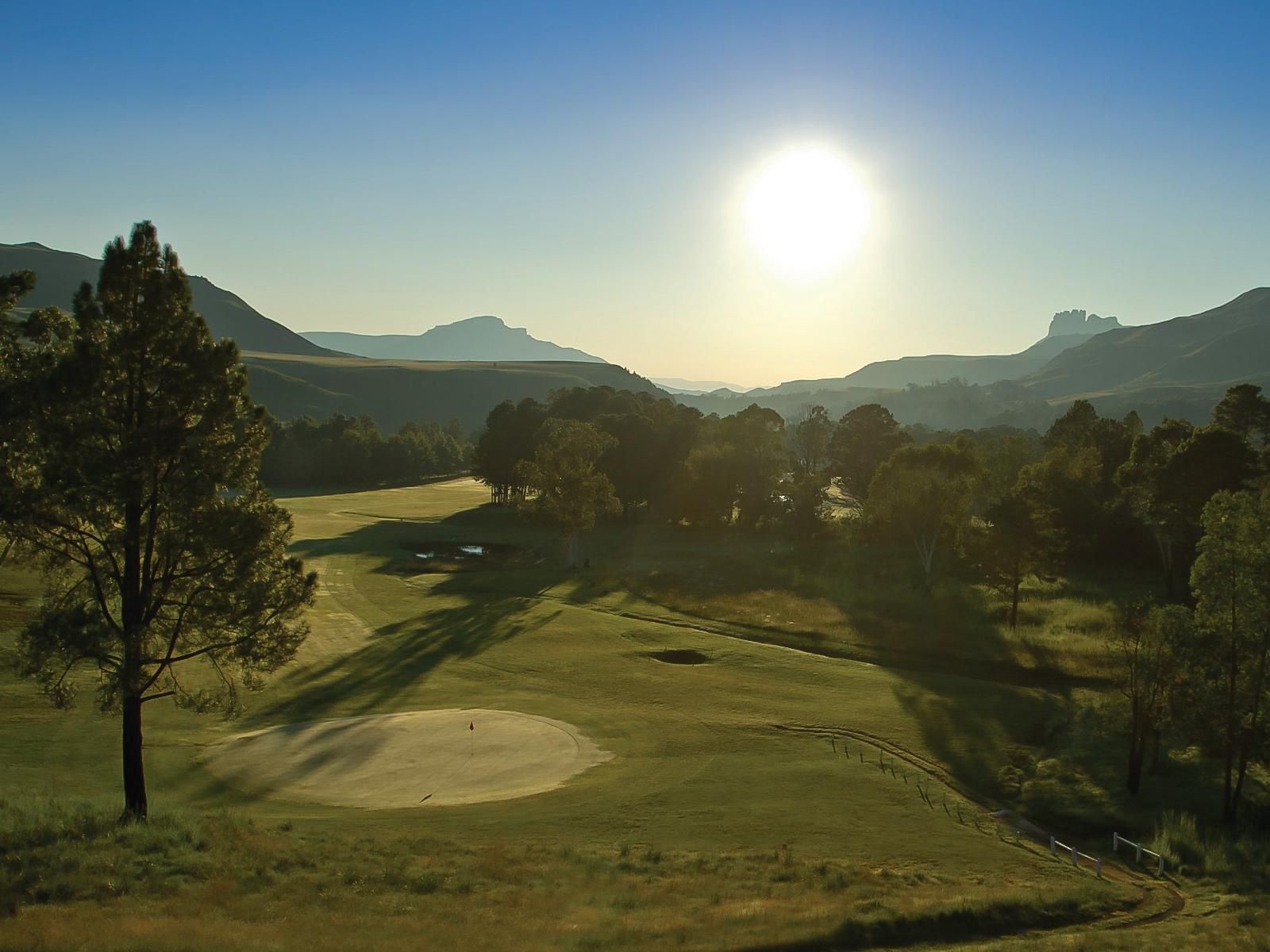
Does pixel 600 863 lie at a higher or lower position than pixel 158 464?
lower

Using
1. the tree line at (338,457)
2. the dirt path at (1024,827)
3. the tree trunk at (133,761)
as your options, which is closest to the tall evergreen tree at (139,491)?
the tree trunk at (133,761)

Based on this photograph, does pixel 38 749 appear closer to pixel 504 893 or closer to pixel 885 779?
pixel 504 893

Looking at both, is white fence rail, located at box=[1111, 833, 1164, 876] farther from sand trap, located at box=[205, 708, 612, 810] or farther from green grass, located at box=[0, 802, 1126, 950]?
sand trap, located at box=[205, 708, 612, 810]

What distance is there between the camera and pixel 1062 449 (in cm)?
9106

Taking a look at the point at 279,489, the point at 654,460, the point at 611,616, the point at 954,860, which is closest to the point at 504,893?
the point at 954,860

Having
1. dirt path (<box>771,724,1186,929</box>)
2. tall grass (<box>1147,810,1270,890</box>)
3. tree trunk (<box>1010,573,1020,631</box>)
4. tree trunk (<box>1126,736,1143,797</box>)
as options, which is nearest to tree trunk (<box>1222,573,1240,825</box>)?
tall grass (<box>1147,810,1270,890</box>)

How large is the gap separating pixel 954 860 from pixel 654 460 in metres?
92.7

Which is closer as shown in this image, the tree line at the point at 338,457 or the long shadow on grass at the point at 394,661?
the long shadow on grass at the point at 394,661

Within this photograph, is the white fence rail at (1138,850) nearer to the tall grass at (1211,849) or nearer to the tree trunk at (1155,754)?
the tall grass at (1211,849)

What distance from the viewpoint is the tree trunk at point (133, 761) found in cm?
2427

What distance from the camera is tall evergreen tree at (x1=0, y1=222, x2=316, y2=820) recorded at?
894 inches

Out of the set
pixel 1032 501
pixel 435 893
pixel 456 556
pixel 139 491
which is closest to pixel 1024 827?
pixel 435 893

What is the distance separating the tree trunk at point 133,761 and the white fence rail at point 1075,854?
92.1ft

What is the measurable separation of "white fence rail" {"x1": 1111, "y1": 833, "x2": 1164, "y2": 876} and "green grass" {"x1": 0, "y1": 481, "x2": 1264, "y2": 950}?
0.62 metres
